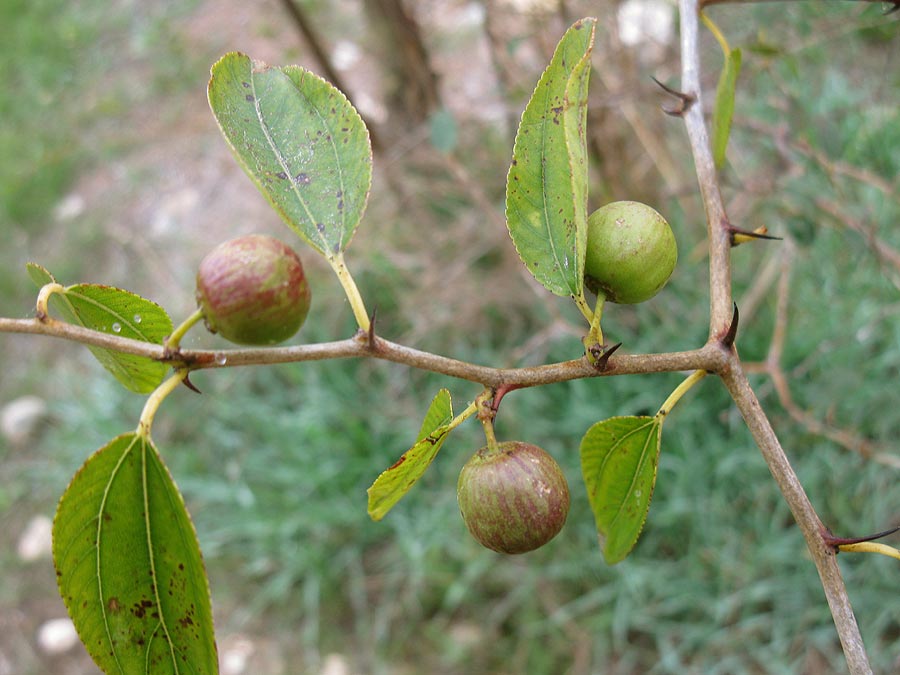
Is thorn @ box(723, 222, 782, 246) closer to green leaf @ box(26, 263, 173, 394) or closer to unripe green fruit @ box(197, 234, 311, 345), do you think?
unripe green fruit @ box(197, 234, 311, 345)

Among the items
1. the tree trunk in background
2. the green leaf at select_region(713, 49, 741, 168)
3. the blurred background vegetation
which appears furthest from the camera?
the tree trunk in background

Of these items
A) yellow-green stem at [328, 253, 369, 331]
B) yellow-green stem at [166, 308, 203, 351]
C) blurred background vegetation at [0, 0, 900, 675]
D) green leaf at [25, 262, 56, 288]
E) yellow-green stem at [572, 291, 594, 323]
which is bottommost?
blurred background vegetation at [0, 0, 900, 675]

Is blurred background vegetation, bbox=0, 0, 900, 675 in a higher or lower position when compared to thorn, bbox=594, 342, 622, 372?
lower

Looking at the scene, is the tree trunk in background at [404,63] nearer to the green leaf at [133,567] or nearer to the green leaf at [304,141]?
the green leaf at [304,141]

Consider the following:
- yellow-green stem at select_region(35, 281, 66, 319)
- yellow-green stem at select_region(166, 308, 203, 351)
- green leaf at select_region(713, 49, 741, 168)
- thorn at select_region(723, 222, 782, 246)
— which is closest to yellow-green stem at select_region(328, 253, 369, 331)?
yellow-green stem at select_region(166, 308, 203, 351)

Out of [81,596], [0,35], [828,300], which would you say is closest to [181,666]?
[81,596]

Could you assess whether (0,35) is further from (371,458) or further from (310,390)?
(371,458)
